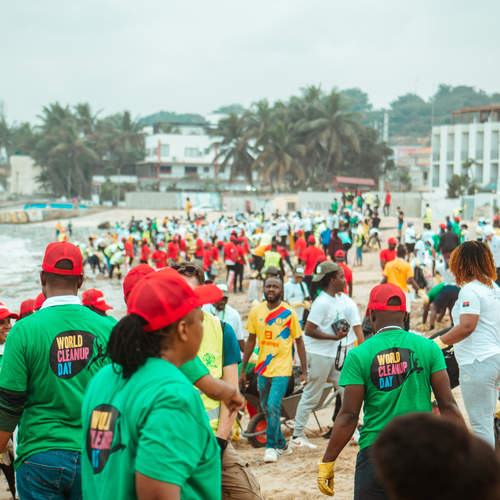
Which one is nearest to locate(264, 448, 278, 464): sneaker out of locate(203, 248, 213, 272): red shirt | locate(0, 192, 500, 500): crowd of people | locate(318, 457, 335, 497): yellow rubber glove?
locate(0, 192, 500, 500): crowd of people

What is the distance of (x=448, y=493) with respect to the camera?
48.3 inches

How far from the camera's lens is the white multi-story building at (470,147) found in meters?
50.2

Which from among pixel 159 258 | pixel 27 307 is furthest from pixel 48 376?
pixel 159 258

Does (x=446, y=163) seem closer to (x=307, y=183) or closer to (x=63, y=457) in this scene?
(x=307, y=183)

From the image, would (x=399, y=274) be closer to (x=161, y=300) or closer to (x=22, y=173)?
(x=161, y=300)

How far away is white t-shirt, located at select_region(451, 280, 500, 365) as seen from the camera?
372cm

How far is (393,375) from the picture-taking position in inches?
114

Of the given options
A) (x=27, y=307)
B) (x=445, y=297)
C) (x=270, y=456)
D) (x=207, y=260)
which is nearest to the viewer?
(x=27, y=307)

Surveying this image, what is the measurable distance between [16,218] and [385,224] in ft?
113

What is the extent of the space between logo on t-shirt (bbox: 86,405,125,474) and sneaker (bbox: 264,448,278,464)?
386 cm

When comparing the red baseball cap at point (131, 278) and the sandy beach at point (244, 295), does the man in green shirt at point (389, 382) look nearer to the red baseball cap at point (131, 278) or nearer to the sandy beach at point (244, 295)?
the red baseball cap at point (131, 278)

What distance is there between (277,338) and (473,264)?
227cm

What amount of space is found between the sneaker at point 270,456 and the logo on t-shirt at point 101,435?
3.86 meters

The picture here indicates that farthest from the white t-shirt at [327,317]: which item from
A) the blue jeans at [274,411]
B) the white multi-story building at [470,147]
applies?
the white multi-story building at [470,147]
